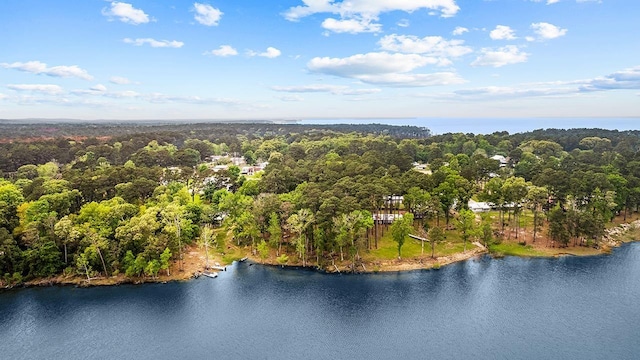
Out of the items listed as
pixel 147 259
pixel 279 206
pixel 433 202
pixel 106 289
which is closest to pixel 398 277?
pixel 433 202

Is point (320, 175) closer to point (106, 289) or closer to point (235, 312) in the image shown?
point (235, 312)

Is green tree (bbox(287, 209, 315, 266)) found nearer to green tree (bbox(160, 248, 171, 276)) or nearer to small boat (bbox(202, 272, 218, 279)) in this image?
small boat (bbox(202, 272, 218, 279))

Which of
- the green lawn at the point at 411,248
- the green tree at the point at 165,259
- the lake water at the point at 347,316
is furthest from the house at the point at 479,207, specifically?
the green tree at the point at 165,259

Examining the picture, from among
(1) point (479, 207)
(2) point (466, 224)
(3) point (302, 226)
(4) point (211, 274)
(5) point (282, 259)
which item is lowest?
(4) point (211, 274)

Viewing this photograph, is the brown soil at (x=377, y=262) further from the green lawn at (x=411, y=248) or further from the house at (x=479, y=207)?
the house at (x=479, y=207)

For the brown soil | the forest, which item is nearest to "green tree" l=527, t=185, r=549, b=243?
the forest

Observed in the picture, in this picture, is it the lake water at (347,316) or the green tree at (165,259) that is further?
the green tree at (165,259)

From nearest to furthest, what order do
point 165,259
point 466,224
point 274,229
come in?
point 165,259 < point 274,229 < point 466,224

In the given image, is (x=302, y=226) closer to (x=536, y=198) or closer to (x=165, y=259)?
(x=165, y=259)

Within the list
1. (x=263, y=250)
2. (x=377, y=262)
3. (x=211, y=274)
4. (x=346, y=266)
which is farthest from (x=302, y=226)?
(x=211, y=274)
